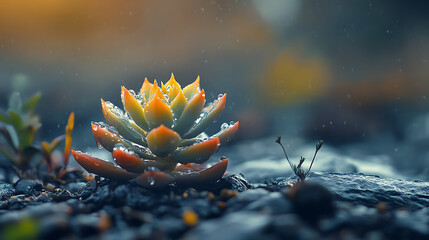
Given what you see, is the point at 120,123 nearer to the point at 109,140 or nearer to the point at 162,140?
the point at 109,140

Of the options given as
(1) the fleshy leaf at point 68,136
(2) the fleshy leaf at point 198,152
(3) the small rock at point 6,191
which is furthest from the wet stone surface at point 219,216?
(1) the fleshy leaf at point 68,136

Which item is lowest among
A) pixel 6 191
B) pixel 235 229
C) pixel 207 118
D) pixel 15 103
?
pixel 235 229

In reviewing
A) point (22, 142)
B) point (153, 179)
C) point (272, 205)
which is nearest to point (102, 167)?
point (153, 179)

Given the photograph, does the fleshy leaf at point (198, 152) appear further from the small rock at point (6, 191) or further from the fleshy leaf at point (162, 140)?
the small rock at point (6, 191)

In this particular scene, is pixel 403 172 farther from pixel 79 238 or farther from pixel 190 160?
pixel 79 238

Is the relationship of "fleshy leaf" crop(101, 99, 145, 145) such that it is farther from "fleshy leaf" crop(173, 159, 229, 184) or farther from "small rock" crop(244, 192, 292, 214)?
"small rock" crop(244, 192, 292, 214)

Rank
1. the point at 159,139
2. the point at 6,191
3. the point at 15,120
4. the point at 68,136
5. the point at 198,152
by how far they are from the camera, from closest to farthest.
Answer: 1. the point at 159,139
2. the point at 198,152
3. the point at 6,191
4. the point at 68,136
5. the point at 15,120

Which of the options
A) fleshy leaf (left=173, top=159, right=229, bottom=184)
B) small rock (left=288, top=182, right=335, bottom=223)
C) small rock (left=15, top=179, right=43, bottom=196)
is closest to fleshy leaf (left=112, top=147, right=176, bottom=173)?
fleshy leaf (left=173, top=159, right=229, bottom=184)

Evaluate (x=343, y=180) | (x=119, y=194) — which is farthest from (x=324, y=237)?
(x=343, y=180)
